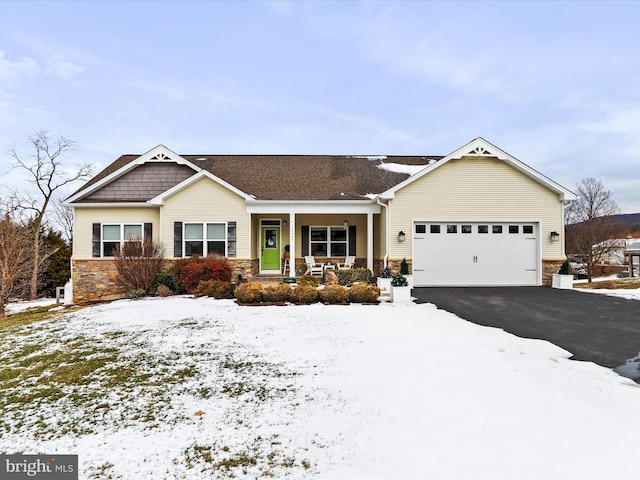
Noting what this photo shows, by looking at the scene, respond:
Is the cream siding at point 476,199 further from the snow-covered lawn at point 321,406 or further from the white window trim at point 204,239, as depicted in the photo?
the snow-covered lawn at point 321,406

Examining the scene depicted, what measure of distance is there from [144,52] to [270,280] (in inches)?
497

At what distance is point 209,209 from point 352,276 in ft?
21.5

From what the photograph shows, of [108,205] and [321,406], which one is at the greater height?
[108,205]

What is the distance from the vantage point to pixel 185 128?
24844 mm

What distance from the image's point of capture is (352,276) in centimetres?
1323

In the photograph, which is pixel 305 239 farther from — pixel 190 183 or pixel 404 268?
pixel 190 183

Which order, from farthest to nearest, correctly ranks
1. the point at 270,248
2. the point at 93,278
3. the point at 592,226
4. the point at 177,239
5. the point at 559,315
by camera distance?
the point at 592,226
the point at 270,248
the point at 93,278
the point at 177,239
the point at 559,315

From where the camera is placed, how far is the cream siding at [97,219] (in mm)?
14602

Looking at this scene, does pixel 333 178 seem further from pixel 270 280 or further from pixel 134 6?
pixel 134 6

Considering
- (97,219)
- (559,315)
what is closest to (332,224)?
(559,315)

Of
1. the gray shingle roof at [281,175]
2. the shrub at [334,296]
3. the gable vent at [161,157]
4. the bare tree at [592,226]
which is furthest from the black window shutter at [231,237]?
the bare tree at [592,226]

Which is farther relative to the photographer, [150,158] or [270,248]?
[270,248]

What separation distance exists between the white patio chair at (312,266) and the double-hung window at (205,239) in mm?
3601

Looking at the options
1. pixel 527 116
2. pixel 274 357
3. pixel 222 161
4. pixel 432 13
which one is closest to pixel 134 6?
pixel 222 161
